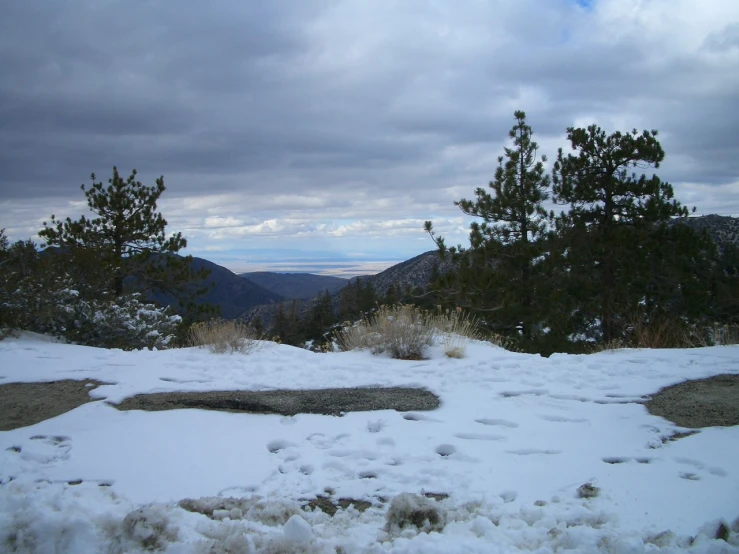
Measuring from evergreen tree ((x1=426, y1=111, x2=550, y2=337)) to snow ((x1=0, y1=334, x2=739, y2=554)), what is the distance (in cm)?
1004

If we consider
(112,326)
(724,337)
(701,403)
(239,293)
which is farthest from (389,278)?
(701,403)

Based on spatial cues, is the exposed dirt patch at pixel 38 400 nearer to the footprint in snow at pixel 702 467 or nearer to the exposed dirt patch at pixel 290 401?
the exposed dirt patch at pixel 290 401

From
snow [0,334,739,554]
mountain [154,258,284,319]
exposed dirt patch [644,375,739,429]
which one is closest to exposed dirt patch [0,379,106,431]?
snow [0,334,739,554]

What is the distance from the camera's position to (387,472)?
3754 millimetres

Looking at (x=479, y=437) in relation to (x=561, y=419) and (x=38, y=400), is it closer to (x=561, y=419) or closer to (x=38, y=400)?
(x=561, y=419)

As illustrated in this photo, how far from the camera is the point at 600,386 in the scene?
585 centimetres

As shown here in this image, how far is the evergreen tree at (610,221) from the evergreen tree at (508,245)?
84 cm

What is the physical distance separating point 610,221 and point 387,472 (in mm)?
14650

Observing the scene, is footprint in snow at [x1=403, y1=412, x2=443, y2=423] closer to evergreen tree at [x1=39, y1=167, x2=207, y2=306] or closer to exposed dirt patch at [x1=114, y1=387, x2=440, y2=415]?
exposed dirt patch at [x1=114, y1=387, x2=440, y2=415]

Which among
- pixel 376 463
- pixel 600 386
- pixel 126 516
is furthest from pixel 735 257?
pixel 126 516

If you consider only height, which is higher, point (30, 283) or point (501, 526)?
point (30, 283)

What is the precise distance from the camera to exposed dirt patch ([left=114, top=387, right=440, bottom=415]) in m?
5.23

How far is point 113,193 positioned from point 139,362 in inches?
466

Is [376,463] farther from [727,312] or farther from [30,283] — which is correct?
[727,312]
